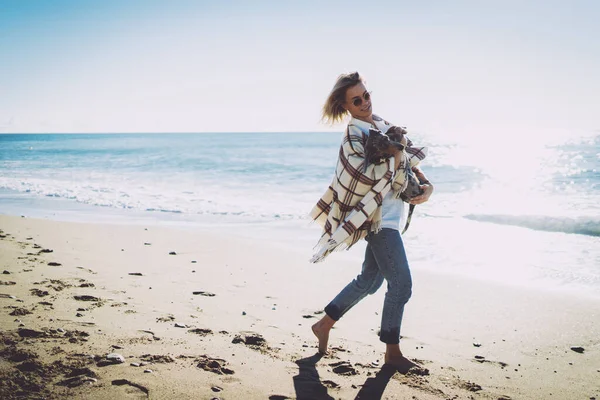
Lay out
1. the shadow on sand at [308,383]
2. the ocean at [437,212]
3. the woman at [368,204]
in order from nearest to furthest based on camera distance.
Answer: the shadow on sand at [308,383] < the woman at [368,204] < the ocean at [437,212]

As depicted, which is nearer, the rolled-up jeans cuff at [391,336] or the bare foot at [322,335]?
the rolled-up jeans cuff at [391,336]

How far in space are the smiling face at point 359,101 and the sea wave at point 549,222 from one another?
802 centimetres

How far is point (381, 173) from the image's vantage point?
2641 millimetres

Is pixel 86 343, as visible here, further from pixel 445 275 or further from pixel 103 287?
pixel 445 275

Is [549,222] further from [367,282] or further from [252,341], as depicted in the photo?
[252,341]

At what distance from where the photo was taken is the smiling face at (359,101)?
283 cm

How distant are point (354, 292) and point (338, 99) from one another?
1.35 meters

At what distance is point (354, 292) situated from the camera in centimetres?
311

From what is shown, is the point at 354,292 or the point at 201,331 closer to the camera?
the point at 354,292

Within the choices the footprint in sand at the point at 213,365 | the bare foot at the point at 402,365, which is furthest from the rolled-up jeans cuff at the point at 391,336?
the footprint in sand at the point at 213,365

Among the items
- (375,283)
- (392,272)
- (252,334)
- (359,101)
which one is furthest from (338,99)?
(252,334)

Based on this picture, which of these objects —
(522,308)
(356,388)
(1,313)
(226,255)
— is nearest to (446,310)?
(522,308)

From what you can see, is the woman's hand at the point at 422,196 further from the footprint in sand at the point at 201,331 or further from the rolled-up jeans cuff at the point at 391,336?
the footprint in sand at the point at 201,331

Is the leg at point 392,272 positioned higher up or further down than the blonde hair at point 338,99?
further down
